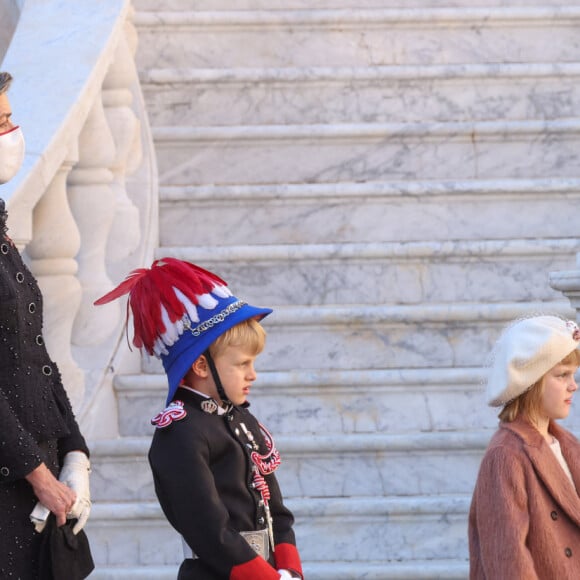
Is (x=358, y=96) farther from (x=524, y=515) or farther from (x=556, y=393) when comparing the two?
(x=524, y=515)

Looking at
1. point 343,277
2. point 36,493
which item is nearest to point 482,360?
point 343,277

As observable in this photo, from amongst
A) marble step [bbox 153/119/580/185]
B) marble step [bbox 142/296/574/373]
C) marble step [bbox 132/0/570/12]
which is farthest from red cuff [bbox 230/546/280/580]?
marble step [bbox 132/0/570/12]

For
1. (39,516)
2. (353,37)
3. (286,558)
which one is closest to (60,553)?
(39,516)

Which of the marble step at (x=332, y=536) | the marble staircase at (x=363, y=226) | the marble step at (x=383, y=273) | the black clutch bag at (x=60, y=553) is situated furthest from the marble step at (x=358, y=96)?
the black clutch bag at (x=60, y=553)

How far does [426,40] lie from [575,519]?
125 inches

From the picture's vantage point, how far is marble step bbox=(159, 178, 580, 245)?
525 cm

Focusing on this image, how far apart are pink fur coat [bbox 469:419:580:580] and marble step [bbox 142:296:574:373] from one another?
1.83 metres

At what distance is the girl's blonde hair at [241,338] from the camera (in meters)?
2.81

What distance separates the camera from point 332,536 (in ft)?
14.0

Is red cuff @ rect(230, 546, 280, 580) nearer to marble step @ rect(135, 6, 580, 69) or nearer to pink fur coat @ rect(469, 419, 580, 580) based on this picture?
pink fur coat @ rect(469, 419, 580, 580)

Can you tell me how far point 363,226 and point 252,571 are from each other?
2730 millimetres

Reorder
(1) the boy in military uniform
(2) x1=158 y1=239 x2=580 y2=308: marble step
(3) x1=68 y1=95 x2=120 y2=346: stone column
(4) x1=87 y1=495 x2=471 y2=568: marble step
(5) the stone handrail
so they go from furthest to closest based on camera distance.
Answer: (2) x1=158 y1=239 x2=580 y2=308: marble step < (3) x1=68 y1=95 x2=120 y2=346: stone column < (4) x1=87 y1=495 x2=471 y2=568: marble step < (5) the stone handrail < (1) the boy in military uniform

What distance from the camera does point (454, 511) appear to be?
4262 mm

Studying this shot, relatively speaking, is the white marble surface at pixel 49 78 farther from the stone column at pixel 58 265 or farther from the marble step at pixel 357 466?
the marble step at pixel 357 466
